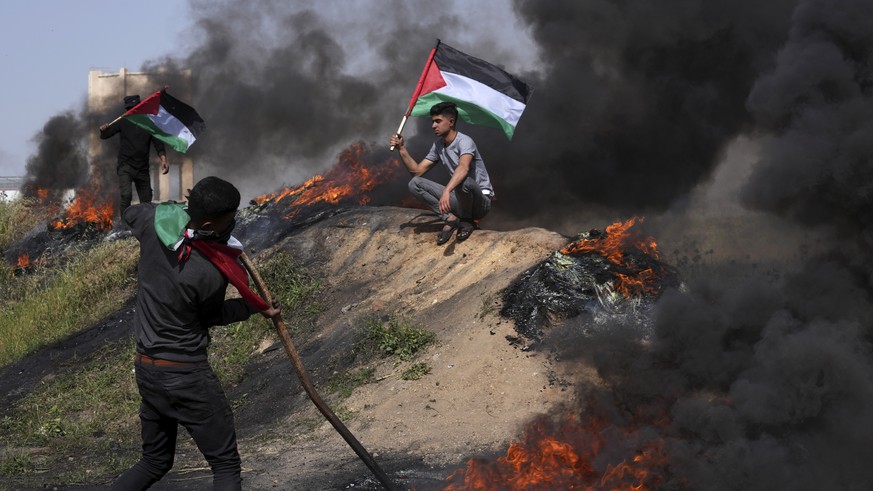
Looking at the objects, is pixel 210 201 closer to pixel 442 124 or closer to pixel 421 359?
pixel 421 359

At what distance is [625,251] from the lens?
30.8 feet

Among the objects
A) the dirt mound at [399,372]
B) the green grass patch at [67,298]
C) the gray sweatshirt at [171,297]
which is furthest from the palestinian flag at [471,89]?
the gray sweatshirt at [171,297]

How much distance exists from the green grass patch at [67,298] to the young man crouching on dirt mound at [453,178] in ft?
17.2

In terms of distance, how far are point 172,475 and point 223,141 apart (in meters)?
13.5

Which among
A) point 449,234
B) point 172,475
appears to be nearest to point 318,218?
point 449,234

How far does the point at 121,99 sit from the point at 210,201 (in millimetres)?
17561

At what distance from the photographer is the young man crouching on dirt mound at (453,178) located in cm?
1098

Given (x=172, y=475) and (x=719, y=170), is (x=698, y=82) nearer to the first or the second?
(x=719, y=170)

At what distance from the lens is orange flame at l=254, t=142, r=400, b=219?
587 inches

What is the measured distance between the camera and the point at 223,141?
20.3 meters

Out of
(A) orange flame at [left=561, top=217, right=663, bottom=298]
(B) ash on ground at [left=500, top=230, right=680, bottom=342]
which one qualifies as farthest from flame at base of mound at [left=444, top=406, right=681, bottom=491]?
(A) orange flame at [left=561, top=217, right=663, bottom=298]

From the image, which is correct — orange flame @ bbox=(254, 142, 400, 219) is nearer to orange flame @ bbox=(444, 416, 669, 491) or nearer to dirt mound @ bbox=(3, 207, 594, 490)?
dirt mound @ bbox=(3, 207, 594, 490)

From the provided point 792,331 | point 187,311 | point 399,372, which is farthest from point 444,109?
point 187,311

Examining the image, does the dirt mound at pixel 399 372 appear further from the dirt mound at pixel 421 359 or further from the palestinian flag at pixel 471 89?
the palestinian flag at pixel 471 89
